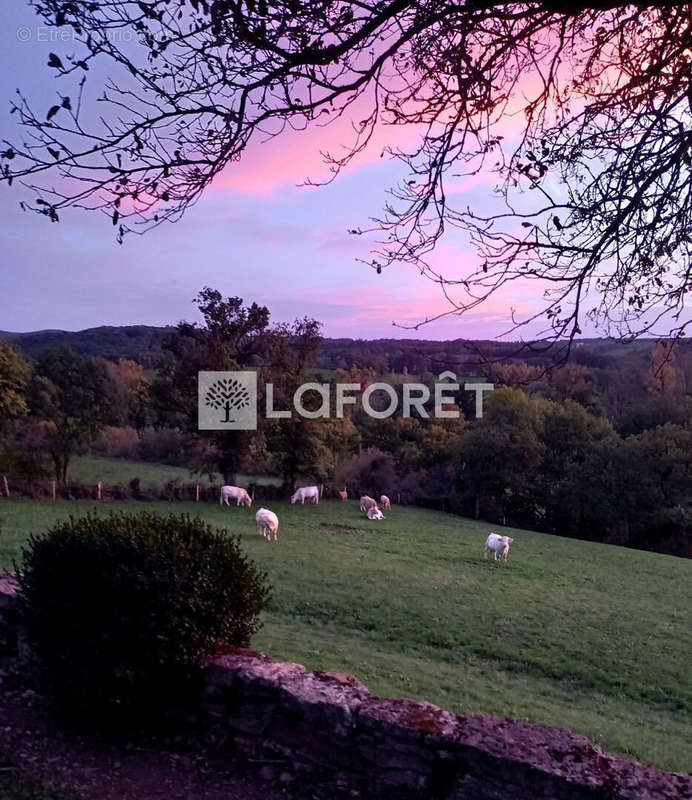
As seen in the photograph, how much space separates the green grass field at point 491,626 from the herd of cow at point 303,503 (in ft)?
2.00

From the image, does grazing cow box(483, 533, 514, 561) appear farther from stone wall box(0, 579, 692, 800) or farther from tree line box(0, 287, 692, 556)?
stone wall box(0, 579, 692, 800)

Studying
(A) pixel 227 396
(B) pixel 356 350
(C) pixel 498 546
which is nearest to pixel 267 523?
(C) pixel 498 546

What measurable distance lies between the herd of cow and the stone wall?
16958 millimetres

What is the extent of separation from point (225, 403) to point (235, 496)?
409 centimetres

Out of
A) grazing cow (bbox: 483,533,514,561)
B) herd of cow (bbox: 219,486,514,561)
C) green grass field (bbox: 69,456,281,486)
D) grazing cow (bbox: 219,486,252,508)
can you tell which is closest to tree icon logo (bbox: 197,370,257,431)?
grazing cow (bbox: 219,486,252,508)

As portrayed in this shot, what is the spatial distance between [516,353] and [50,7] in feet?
11.2

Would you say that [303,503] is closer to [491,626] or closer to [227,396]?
[227,396]

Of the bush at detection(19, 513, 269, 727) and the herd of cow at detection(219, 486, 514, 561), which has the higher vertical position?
the bush at detection(19, 513, 269, 727)

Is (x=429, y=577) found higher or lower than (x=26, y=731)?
lower

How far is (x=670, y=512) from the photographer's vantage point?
3394 cm

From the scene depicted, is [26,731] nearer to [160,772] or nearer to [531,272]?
[160,772]

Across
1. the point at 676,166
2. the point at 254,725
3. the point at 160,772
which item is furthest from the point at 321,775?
the point at 676,166

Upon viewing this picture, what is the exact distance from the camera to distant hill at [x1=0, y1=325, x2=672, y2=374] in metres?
4.34

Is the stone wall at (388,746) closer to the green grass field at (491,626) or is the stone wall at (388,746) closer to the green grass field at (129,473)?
the green grass field at (491,626)
